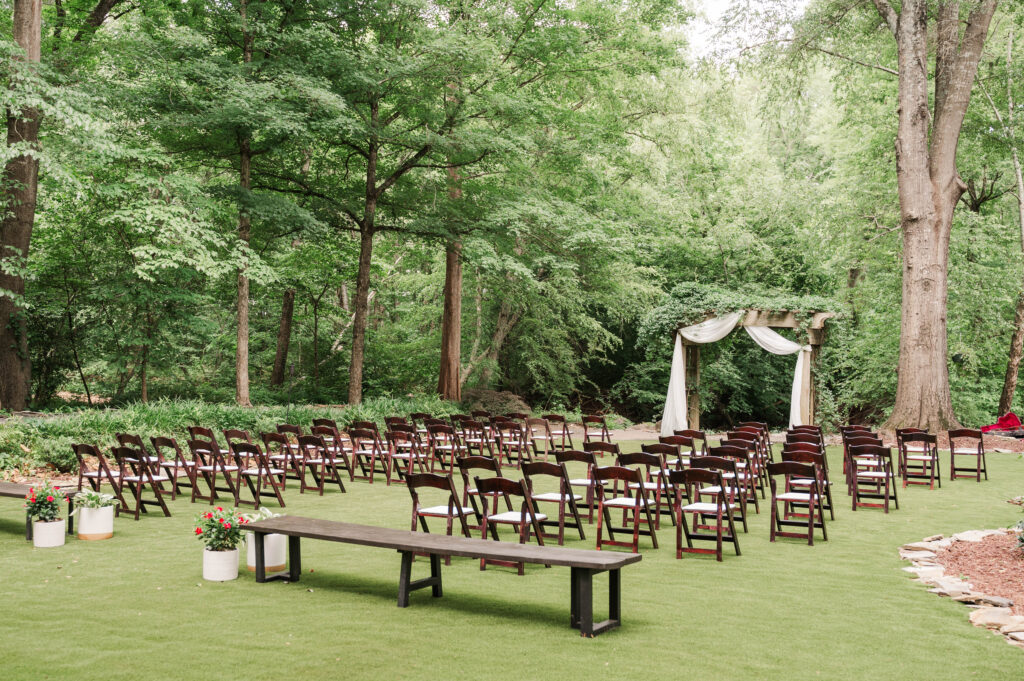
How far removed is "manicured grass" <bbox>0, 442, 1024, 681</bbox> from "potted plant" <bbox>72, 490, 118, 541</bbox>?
11.2 inches

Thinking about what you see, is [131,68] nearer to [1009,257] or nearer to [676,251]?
[676,251]

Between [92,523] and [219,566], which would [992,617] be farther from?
[92,523]

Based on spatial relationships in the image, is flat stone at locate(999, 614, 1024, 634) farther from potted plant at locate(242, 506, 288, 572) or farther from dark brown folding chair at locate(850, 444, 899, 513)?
potted plant at locate(242, 506, 288, 572)

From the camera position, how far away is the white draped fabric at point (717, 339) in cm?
1702

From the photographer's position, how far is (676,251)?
2405cm

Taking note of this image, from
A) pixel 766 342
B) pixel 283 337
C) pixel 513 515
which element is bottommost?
pixel 513 515

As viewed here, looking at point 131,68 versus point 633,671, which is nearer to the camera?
point 633,671

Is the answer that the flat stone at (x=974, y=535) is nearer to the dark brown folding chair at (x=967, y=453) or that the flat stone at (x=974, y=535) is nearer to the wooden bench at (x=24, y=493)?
the dark brown folding chair at (x=967, y=453)

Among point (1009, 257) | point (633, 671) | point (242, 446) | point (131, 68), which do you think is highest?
point (131, 68)

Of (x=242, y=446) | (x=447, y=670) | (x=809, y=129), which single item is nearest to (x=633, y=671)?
(x=447, y=670)

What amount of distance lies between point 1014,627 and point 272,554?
4.49 meters

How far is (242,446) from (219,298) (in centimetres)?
1273

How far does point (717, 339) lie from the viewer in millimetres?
18000

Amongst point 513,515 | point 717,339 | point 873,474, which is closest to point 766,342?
point 717,339
